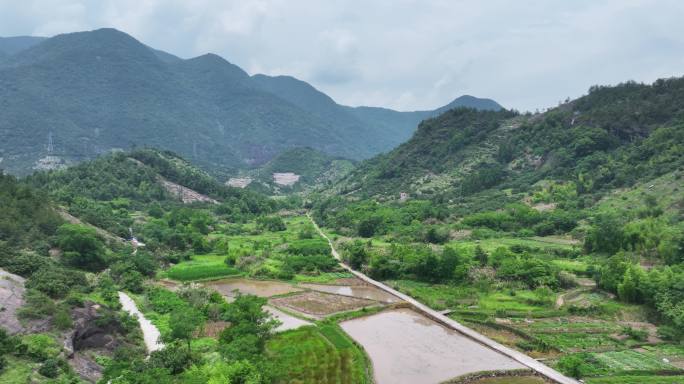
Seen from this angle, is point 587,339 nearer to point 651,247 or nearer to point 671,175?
point 651,247

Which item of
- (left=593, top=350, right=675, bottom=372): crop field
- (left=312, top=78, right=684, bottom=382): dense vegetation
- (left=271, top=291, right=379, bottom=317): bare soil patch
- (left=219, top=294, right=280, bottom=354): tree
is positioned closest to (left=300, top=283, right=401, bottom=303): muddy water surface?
(left=271, top=291, right=379, bottom=317): bare soil patch

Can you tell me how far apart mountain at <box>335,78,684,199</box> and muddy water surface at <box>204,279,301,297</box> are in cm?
6876

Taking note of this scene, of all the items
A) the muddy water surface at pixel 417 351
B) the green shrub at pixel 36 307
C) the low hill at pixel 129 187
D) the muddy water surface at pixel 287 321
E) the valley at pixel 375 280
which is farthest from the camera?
the low hill at pixel 129 187

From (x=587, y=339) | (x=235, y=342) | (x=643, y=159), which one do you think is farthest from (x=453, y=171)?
(x=235, y=342)

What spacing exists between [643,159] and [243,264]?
291ft

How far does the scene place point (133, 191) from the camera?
368 feet

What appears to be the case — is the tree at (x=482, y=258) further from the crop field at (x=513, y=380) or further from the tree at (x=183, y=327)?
the tree at (x=183, y=327)

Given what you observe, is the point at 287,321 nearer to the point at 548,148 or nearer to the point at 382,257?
the point at 382,257

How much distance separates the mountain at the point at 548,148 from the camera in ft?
335

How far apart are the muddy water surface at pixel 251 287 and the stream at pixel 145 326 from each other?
1110 centimetres

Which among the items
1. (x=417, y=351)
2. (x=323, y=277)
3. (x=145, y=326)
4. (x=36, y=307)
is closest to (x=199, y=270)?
(x=323, y=277)

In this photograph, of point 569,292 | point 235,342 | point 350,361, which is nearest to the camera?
point 235,342

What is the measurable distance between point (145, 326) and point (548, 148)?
115 meters

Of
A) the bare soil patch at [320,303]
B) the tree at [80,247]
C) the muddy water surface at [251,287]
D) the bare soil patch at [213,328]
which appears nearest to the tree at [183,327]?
the bare soil patch at [213,328]
